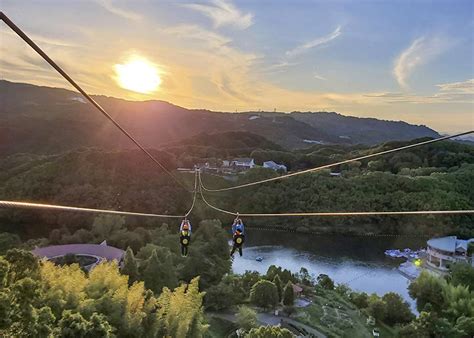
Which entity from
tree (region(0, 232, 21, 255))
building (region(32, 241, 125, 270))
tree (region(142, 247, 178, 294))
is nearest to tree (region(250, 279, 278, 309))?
tree (region(142, 247, 178, 294))

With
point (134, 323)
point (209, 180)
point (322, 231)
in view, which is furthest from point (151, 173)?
point (134, 323)

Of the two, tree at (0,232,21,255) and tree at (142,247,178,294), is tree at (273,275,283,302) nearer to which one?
tree at (142,247,178,294)

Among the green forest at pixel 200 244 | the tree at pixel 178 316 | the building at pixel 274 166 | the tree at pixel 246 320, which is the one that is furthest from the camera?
the building at pixel 274 166

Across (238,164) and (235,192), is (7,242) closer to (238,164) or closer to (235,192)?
(235,192)

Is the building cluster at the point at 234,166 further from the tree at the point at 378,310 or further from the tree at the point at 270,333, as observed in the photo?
the tree at the point at 270,333

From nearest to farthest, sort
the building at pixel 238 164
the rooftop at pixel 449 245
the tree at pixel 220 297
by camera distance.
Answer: the tree at pixel 220 297, the rooftop at pixel 449 245, the building at pixel 238 164

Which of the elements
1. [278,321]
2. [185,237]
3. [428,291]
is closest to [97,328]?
[185,237]

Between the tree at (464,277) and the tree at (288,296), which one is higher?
the tree at (464,277)

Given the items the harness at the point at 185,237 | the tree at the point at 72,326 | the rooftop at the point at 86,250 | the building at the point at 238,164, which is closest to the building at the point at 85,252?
the rooftop at the point at 86,250
